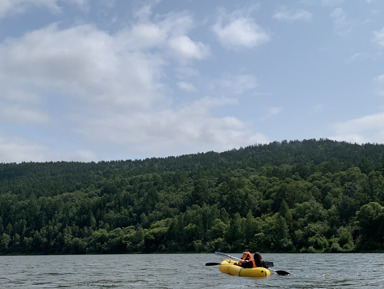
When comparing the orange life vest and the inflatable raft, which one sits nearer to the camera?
the inflatable raft

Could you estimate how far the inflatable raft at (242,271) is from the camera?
5031 cm

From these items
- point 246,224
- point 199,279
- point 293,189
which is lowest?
point 199,279

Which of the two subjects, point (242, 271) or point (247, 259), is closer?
point (242, 271)

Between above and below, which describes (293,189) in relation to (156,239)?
above

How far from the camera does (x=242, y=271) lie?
52875 mm

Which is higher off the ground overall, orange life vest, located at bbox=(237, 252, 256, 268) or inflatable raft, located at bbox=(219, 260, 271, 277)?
orange life vest, located at bbox=(237, 252, 256, 268)

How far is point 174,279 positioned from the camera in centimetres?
5078

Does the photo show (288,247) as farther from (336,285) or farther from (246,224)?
(336,285)

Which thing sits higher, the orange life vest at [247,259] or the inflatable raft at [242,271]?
the orange life vest at [247,259]

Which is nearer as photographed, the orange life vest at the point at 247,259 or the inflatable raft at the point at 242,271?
the inflatable raft at the point at 242,271

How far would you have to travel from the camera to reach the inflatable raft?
165ft

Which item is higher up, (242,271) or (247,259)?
(247,259)

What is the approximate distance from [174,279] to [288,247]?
8174 cm

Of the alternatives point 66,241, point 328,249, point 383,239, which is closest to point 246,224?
point 328,249
